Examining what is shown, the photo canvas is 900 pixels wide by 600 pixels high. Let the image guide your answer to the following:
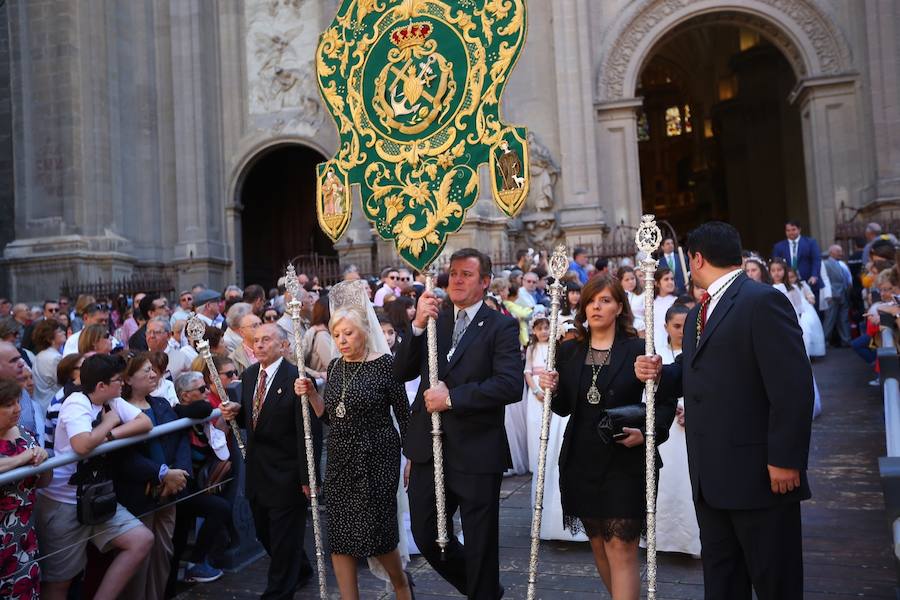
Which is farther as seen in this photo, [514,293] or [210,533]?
[514,293]

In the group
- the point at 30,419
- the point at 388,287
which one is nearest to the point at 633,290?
the point at 388,287

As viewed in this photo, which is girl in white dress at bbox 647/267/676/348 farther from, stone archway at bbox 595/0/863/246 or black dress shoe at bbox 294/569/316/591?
stone archway at bbox 595/0/863/246

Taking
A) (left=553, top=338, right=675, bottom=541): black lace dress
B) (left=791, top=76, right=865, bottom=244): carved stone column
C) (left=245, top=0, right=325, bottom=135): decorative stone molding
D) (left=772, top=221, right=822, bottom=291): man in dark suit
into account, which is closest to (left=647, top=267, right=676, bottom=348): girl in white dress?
(left=553, top=338, right=675, bottom=541): black lace dress

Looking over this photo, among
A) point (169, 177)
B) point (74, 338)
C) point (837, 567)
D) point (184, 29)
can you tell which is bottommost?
point (837, 567)

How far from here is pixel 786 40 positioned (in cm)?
1966

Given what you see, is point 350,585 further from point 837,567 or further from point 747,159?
point 747,159

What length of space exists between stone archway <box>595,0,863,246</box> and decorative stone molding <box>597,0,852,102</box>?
0.08 feet

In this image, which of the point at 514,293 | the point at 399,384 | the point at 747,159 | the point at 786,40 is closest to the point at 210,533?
the point at 399,384

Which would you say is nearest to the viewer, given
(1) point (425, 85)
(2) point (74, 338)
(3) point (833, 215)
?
(1) point (425, 85)

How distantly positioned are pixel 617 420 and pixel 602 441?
6.8 inches

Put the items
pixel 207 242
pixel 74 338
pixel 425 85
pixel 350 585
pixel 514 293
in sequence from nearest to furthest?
pixel 350 585 < pixel 425 85 < pixel 74 338 < pixel 514 293 < pixel 207 242

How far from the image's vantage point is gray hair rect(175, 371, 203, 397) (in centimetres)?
596

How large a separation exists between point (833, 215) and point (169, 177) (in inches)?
660

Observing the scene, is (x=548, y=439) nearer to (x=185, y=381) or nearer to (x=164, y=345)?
(x=185, y=381)
